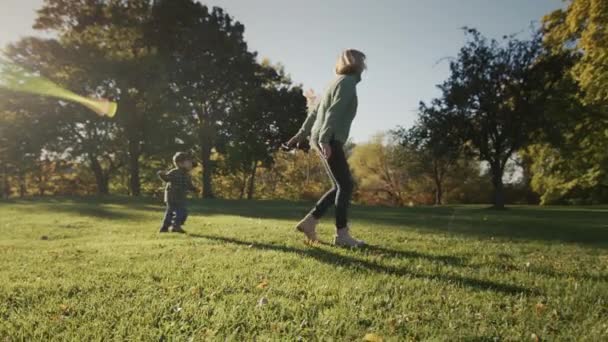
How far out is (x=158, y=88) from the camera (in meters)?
29.3

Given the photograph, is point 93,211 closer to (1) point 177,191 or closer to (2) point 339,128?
(1) point 177,191

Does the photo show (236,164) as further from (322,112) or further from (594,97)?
(322,112)

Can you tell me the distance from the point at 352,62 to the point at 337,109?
702mm

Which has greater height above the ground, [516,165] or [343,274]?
[516,165]

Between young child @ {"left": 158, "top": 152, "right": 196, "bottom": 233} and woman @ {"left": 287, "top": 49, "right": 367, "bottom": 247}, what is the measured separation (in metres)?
4.13

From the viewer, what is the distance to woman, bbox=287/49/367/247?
5.21 metres

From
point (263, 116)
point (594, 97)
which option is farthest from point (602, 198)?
point (263, 116)

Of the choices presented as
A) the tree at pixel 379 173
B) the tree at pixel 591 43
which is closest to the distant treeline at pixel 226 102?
the tree at pixel 591 43

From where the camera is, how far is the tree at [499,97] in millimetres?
20406

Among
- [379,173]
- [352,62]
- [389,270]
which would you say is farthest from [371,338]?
[379,173]

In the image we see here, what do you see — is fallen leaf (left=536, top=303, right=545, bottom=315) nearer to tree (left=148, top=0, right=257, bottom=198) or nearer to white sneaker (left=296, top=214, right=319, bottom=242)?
white sneaker (left=296, top=214, right=319, bottom=242)

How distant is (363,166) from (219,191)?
2105 cm

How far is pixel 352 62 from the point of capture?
5328 millimetres

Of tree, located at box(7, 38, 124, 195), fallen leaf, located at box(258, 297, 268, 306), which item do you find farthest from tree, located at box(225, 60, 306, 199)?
fallen leaf, located at box(258, 297, 268, 306)
